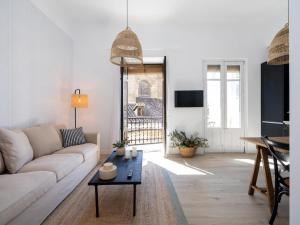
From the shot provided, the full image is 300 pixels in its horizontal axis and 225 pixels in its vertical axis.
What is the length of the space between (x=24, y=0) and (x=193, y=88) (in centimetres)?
389

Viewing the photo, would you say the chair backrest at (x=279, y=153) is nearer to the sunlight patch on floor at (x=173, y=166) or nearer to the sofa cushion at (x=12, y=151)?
the sunlight patch on floor at (x=173, y=166)

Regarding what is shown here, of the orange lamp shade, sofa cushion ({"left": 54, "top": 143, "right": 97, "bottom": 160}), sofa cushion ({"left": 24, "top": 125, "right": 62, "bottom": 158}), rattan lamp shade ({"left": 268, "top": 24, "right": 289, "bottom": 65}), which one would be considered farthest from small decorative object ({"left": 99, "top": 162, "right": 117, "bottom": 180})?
the orange lamp shade

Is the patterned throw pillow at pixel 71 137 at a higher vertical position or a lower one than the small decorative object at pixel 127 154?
higher

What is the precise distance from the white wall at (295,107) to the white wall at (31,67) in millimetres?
3210

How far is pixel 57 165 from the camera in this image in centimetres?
228

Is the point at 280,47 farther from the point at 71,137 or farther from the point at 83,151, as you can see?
the point at 71,137

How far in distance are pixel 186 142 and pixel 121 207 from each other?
2.66 meters

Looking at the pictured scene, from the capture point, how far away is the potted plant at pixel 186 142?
14.5 feet

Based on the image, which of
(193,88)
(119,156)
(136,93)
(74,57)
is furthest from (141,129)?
(119,156)

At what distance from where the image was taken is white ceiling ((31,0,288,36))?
3805 mm

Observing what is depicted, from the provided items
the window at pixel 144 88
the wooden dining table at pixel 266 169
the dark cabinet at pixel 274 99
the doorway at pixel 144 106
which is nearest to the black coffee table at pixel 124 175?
the wooden dining table at pixel 266 169

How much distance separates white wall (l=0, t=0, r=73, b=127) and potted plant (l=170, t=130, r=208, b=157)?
9.15 ft

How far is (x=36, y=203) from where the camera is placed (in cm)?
174

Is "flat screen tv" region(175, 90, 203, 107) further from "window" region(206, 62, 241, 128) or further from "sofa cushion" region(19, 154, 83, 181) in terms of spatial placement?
Result: "sofa cushion" region(19, 154, 83, 181)
